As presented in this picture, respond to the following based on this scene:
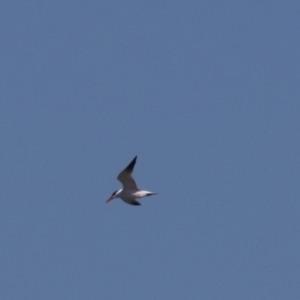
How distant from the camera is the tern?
138250 millimetres

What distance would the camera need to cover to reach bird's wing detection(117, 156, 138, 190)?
13825cm

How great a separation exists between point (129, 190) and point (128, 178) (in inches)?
42.6

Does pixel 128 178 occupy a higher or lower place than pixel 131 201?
higher

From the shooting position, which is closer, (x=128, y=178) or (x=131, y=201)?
(x=128, y=178)

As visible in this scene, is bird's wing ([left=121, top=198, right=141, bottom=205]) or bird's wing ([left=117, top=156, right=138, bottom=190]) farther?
bird's wing ([left=121, top=198, right=141, bottom=205])

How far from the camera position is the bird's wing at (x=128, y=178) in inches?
5443

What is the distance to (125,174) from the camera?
13838cm

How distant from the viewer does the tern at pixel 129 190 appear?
5443 inches

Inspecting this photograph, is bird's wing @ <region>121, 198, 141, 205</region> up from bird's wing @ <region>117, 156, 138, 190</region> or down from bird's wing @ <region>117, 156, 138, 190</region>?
down

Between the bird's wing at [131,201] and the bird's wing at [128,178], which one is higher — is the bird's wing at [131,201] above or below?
below

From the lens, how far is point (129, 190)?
139 meters

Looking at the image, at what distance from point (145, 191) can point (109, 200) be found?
107 inches

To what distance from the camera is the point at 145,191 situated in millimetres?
139000

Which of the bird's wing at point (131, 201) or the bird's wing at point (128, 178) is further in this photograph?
the bird's wing at point (131, 201)
